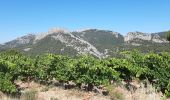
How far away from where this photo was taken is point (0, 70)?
15.9 m

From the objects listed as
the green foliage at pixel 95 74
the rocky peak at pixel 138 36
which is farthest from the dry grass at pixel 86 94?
the rocky peak at pixel 138 36

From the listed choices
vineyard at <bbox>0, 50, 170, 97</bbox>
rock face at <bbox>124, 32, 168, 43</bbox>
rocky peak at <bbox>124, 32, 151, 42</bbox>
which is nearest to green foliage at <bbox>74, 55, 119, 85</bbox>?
vineyard at <bbox>0, 50, 170, 97</bbox>

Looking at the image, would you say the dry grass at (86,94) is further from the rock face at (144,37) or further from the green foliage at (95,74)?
the rock face at (144,37)

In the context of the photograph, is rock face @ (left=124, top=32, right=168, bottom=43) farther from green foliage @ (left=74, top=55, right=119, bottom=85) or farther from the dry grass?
the dry grass

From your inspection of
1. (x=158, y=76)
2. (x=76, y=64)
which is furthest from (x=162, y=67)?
(x=76, y=64)

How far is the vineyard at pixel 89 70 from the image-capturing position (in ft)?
52.4

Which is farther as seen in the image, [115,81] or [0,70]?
[115,81]

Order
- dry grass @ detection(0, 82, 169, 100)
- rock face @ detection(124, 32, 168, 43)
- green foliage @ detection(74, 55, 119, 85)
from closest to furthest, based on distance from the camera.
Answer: dry grass @ detection(0, 82, 169, 100) → green foliage @ detection(74, 55, 119, 85) → rock face @ detection(124, 32, 168, 43)

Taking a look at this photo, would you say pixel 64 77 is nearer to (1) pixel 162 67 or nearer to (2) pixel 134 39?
(1) pixel 162 67

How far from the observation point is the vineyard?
52.4 ft

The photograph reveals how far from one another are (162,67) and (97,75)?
3.56m

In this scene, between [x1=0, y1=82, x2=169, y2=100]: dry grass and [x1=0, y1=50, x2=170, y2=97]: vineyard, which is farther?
[x1=0, y1=50, x2=170, y2=97]: vineyard

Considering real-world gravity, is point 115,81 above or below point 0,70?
below

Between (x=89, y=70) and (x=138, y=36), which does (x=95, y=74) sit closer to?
(x=89, y=70)
